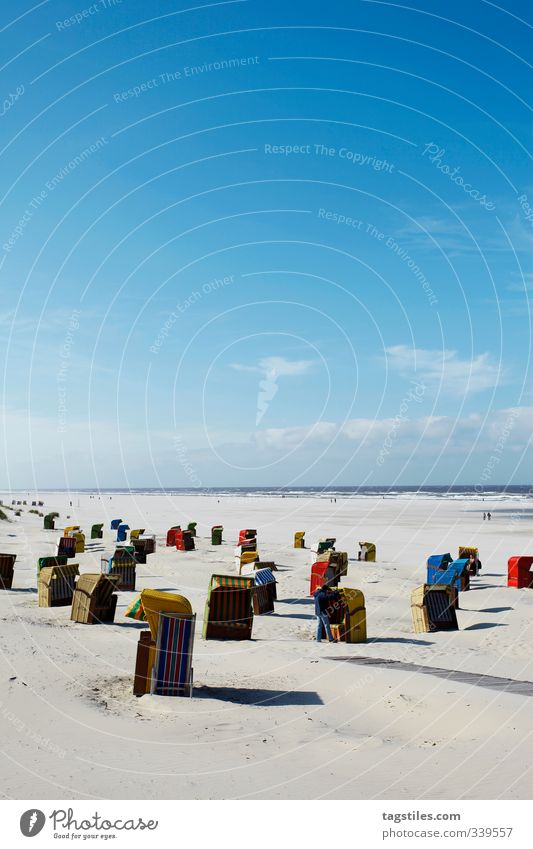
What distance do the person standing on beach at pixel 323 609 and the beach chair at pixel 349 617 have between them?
0.11m

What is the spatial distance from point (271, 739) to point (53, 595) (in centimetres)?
1185

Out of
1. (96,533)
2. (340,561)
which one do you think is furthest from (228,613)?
(96,533)

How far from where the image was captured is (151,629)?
11.0m

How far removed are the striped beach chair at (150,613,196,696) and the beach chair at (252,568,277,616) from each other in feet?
31.4

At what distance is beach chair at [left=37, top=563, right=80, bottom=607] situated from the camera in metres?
19.1

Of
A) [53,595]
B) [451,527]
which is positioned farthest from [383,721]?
[451,527]

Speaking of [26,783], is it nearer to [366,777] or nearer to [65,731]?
[65,731]

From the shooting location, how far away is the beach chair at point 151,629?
10750mm

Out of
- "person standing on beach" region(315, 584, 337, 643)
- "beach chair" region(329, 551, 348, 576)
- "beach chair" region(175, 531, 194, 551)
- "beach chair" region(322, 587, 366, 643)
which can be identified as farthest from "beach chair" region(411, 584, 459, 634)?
"beach chair" region(175, 531, 194, 551)

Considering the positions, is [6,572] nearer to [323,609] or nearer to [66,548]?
[66,548]

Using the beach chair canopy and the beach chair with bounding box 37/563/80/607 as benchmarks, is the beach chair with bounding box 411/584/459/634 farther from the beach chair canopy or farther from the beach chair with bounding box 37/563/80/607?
the beach chair with bounding box 37/563/80/607

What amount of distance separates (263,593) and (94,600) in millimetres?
5576

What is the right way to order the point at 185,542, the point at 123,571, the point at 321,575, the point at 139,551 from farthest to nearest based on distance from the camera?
1. the point at 185,542
2. the point at 139,551
3. the point at 321,575
4. the point at 123,571

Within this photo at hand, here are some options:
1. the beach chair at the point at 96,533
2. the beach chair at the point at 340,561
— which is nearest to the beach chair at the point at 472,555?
the beach chair at the point at 340,561
